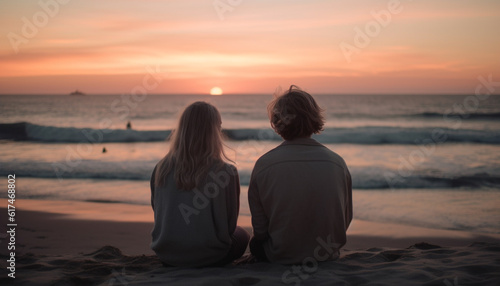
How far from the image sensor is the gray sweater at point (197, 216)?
3059 millimetres

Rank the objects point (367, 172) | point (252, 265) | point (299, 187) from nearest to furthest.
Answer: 1. point (299, 187)
2. point (252, 265)
3. point (367, 172)

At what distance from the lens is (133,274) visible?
10.7 ft

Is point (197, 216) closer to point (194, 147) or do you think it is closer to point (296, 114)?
point (194, 147)

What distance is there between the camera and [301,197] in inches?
117

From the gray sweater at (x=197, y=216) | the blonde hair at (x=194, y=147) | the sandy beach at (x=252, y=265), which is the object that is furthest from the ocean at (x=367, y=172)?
the sandy beach at (x=252, y=265)

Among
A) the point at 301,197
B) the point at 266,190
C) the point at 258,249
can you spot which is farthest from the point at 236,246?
the point at 301,197

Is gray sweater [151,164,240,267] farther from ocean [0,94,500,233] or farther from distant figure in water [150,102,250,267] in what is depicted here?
ocean [0,94,500,233]

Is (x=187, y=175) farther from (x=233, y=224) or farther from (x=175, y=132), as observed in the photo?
(x=233, y=224)

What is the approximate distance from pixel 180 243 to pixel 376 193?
5731 mm

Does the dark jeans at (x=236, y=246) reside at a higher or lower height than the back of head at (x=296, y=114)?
lower

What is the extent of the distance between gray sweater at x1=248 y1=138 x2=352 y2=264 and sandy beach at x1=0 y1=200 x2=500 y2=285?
0.69 ft

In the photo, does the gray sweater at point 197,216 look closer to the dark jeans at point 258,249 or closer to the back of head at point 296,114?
the dark jeans at point 258,249

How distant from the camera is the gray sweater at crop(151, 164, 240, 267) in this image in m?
3.06

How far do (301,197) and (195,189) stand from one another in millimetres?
750
